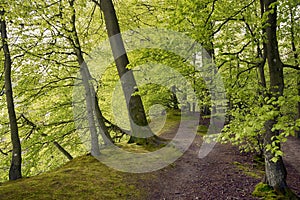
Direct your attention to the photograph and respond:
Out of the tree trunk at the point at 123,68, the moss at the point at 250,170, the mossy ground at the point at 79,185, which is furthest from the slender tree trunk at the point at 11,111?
the moss at the point at 250,170

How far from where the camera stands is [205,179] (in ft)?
21.7

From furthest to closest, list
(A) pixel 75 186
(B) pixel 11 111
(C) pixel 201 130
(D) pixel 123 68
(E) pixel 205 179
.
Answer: (C) pixel 201 130, (D) pixel 123 68, (E) pixel 205 179, (B) pixel 11 111, (A) pixel 75 186

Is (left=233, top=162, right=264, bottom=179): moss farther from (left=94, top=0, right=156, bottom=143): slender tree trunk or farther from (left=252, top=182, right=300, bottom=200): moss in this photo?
(left=94, top=0, right=156, bottom=143): slender tree trunk

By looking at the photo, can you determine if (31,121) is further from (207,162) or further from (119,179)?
(207,162)

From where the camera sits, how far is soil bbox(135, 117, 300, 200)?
5.55 metres

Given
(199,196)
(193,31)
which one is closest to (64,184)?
(199,196)

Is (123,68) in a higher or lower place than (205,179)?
higher

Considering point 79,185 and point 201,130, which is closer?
point 79,185

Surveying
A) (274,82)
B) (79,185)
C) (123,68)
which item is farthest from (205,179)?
(123,68)

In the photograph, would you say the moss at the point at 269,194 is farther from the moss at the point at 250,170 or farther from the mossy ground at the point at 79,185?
the mossy ground at the point at 79,185

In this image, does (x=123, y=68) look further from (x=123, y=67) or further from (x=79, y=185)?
(x=79, y=185)

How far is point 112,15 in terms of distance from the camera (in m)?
8.61

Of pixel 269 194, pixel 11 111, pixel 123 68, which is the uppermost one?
pixel 123 68

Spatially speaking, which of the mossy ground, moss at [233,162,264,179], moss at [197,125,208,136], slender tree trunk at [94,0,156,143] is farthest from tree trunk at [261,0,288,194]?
moss at [197,125,208,136]
